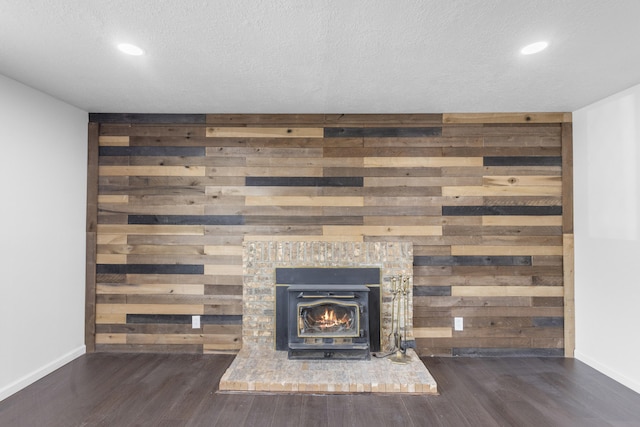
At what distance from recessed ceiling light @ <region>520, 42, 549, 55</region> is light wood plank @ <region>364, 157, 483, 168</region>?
1.48m

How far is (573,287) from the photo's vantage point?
3.69m

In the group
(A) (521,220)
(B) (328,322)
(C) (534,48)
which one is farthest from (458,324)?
(C) (534,48)

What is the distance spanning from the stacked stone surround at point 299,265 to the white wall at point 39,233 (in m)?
1.65

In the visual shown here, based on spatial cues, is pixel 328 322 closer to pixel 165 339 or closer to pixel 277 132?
pixel 165 339

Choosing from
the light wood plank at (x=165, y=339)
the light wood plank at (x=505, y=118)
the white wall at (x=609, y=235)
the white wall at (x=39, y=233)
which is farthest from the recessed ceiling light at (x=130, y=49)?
the white wall at (x=609, y=235)

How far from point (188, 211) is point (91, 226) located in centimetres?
100

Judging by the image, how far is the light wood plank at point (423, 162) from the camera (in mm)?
3779

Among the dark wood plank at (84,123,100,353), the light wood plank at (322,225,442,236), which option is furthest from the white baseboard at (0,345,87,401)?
the light wood plank at (322,225,442,236)

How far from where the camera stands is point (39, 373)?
3135mm

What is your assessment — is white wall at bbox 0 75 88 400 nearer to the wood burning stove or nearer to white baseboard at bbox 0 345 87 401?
white baseboard at bbox 0 345 87 401

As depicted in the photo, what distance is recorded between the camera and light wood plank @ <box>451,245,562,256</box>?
12.3 ft

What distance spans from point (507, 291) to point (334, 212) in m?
1.93

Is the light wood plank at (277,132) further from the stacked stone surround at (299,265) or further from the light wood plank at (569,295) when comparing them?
the light wood plank at (569,295)

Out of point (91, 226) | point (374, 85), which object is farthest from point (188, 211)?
point (374, 85)
